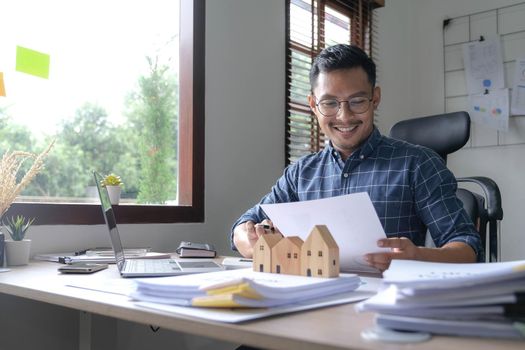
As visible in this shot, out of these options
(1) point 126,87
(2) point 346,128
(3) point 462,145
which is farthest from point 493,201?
(1) point 126,87

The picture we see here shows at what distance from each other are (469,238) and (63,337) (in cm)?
118

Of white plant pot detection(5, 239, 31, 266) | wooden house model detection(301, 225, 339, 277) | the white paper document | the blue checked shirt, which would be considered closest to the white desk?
wooden house model detection(301, 225, 339, 277)

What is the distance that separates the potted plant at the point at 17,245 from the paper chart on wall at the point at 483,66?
2.70m

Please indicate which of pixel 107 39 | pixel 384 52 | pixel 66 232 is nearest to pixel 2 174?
pixel 66 232

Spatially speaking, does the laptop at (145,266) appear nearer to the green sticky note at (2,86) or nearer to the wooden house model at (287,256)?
the wooden house model at (287,256)

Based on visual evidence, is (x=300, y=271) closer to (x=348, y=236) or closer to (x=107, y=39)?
(x=348, y=236)

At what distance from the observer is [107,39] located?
257cm

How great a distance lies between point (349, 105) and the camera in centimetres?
154

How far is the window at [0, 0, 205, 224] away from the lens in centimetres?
171

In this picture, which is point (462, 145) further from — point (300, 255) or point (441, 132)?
point (300, 255)

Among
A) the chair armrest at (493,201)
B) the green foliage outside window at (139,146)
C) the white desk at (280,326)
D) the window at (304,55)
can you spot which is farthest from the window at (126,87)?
the chair armrest at (493,201)

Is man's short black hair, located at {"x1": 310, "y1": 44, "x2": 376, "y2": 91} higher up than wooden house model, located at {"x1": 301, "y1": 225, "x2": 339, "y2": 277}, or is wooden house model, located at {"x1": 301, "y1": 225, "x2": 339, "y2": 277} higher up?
man's short black hair, located at {"x1": 310, "y1": 44, "x2": 376, "y2": 91}

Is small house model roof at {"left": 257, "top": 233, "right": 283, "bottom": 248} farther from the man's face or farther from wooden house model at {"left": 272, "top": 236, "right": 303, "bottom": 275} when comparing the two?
the man's face

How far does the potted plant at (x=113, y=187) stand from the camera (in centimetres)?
169
